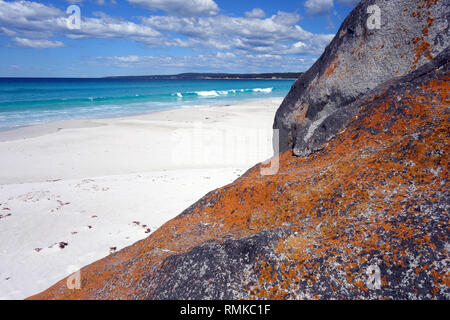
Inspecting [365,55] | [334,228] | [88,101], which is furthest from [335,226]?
[88,101]

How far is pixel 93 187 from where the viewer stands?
31.8 ft

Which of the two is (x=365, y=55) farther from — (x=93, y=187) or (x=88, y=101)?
(x=88, y=101)

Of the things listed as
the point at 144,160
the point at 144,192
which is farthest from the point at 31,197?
the point at 144,160

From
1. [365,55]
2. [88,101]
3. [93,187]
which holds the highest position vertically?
[88,101]

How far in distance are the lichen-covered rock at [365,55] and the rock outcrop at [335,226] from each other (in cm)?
5

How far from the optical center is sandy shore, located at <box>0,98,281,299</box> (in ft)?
19.7

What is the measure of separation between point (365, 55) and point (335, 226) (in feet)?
8.26

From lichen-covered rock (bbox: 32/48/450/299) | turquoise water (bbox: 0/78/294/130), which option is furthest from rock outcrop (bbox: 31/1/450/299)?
turquoise water (bbox: 0/78/294/130)

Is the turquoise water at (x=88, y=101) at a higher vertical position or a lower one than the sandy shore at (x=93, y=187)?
higher

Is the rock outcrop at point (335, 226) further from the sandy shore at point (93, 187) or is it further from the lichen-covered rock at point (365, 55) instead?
the sandy shore at point (93, 187)

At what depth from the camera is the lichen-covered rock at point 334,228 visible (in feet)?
5.84

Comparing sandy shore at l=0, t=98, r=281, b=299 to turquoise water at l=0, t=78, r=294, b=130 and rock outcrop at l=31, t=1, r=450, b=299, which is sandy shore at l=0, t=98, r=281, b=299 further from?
turquoise water at l=0, t=78, r=294, b=130

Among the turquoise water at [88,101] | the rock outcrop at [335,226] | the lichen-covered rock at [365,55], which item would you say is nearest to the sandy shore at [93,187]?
the rock outcrop at [335,226]

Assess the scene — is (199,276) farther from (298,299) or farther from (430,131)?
(430,131)
